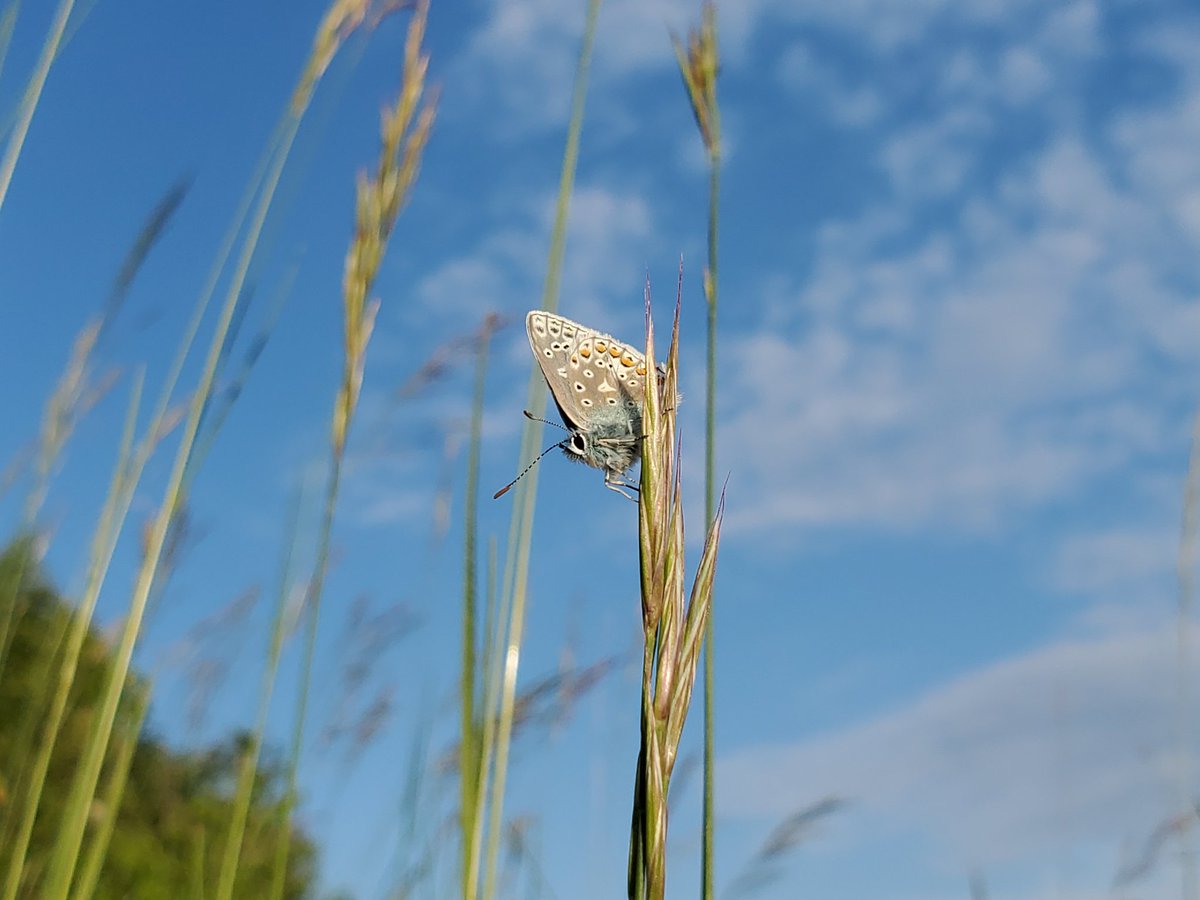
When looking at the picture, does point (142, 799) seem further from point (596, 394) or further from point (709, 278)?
point (709, 278)

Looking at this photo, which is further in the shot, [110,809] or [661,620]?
[110,809]

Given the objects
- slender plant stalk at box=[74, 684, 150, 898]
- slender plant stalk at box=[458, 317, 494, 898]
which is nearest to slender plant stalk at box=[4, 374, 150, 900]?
slender plant stalk at box=[74, 684, 150, 898]

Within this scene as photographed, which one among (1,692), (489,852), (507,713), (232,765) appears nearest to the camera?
(489,852)

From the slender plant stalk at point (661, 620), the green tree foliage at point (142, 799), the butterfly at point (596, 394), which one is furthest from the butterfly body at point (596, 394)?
the green tree foliage at point (142, 799)

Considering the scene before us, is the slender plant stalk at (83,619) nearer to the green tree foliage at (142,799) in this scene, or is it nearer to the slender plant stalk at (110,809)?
the slender plant stalk at (110,809)

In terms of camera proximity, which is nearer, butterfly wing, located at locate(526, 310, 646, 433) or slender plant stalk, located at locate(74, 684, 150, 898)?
slender plant stalk, located at locate(74, 684, 150, 898)

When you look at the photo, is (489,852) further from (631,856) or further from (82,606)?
(82,606)

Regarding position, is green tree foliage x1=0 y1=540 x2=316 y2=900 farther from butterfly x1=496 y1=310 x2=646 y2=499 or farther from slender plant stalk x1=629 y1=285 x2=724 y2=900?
slender plant stalk x1=629 y1=285 x2=724 y2=900

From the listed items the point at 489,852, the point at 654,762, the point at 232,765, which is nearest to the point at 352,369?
the point at 489,852

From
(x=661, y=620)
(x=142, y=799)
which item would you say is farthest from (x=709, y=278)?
(x=142, y=799)
